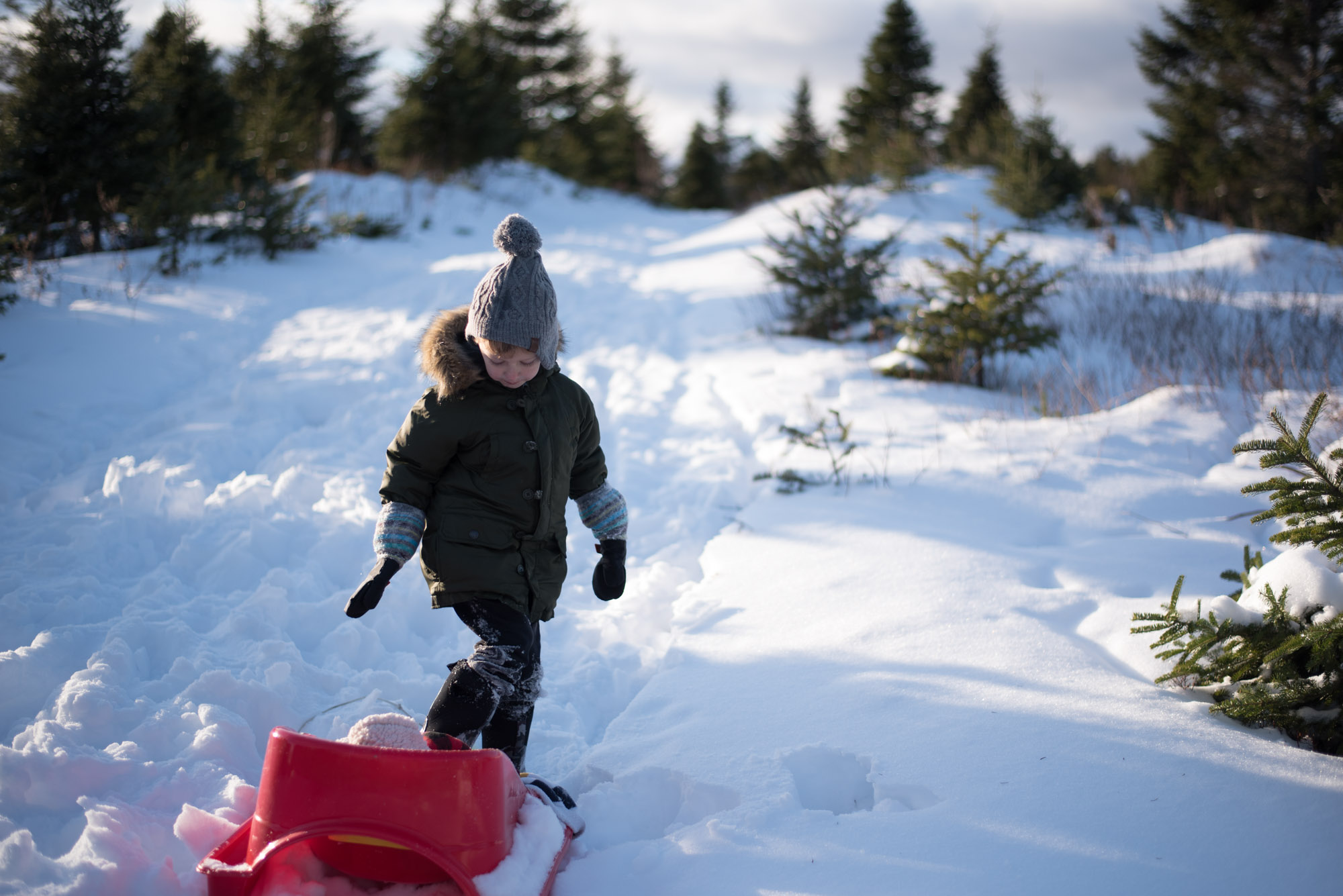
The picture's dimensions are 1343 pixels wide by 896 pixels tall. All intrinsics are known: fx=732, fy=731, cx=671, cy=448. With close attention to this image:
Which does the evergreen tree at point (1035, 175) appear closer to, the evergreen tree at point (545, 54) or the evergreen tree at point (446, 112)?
the evergreen tree at point (446, 112)

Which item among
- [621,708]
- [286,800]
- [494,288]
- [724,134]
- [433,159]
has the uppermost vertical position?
[724,134]

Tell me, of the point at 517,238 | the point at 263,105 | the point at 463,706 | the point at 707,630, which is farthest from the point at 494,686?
the point at 263,105

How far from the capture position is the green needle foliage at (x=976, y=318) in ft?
17.9

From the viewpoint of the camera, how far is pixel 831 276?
7211 mm

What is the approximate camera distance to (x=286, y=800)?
149 centimetres

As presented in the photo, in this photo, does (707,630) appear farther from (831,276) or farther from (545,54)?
(545,54)

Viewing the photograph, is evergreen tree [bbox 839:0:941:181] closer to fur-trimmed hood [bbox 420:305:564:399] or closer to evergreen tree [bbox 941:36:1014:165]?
evergreen tree [bbox 941:36:1014:165]

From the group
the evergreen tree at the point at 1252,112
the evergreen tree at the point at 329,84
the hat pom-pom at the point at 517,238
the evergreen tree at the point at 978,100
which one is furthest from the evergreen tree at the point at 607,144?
the hat pom-pom at the point at 517,238

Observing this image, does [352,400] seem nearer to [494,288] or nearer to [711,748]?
[494,288]

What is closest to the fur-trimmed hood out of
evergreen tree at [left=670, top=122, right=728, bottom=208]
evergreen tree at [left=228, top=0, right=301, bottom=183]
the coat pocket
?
the coat pocket

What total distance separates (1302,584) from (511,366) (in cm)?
234

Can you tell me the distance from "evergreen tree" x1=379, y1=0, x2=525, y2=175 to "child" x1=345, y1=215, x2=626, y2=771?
53.6 feet

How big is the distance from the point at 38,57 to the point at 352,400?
17.0 feet

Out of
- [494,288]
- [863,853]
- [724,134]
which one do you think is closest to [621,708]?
[863,853]
